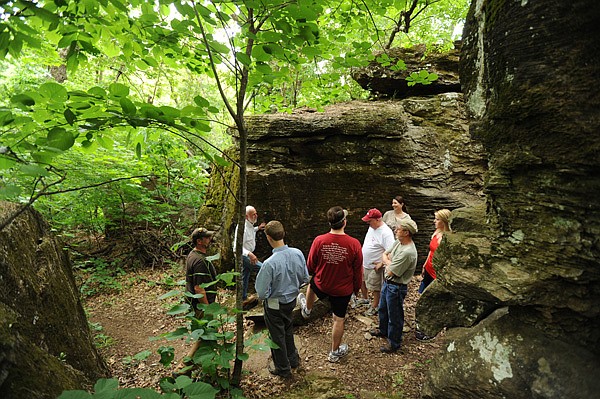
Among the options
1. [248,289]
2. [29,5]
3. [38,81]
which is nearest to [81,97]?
[29,5]

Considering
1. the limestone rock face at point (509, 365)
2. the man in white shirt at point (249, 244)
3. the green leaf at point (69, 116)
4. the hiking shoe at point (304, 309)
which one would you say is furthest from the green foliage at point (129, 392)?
the man in white shirt at point (249, 244)

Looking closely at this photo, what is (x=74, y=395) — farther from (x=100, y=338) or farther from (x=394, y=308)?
(x=100, y=338)

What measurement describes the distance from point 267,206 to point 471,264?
15.5 feet

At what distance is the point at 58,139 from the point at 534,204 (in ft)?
11.5

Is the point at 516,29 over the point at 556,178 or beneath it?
over

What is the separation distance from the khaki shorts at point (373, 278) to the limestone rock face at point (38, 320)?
173 inches

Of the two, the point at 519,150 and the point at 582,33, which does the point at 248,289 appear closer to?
the point at 519,150

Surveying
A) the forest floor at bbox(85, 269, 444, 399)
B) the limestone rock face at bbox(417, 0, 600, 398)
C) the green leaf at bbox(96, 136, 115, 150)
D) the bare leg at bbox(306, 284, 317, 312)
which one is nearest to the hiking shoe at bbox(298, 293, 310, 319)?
the bare leg at bbox(306, 284, 317, 312)

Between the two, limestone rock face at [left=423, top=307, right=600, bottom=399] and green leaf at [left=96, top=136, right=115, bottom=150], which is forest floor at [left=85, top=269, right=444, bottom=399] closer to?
limestone rock face at [left=423, top=307, right=600, bottom=399]

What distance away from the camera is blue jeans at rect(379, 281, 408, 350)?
14.7 ft

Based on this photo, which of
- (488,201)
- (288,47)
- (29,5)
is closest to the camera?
(29,5)

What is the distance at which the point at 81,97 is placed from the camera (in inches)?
79.0

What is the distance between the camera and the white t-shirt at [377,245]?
549 cm

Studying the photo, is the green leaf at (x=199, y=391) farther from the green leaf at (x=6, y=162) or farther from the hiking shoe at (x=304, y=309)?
the hiking shoe at (x=304, y=309)
